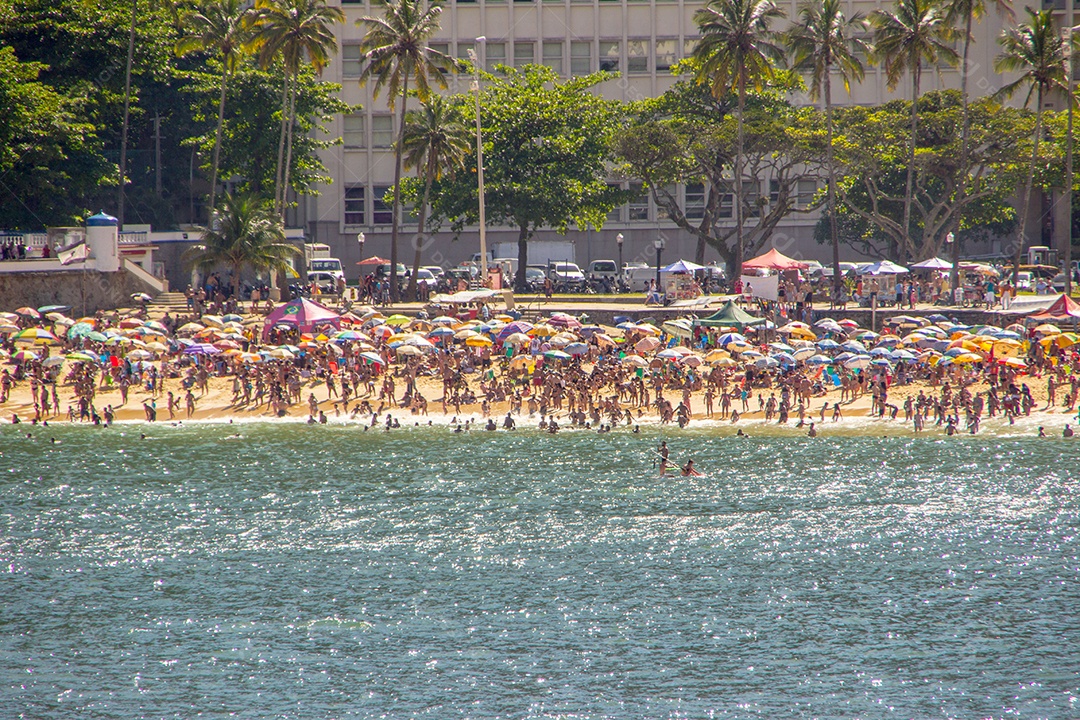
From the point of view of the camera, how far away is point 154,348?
153 ft

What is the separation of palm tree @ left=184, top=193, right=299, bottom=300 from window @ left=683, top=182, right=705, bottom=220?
34439 millimetres

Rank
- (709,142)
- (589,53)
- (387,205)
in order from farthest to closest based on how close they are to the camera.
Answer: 1. (589,53)
2. (387,205)
3. (709,142)

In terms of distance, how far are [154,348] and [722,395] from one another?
20.6 metres

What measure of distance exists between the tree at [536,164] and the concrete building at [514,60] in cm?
1518

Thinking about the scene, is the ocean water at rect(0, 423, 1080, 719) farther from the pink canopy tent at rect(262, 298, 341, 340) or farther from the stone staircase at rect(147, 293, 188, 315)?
the stone staircase at rect(147, 293, 188, 315)

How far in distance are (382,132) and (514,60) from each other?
9.81 meters

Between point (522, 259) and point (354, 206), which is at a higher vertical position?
point (354, 206)

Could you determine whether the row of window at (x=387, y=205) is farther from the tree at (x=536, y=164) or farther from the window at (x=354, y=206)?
the tree at (x=536, y=164)

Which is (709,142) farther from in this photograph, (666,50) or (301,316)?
(301,316)

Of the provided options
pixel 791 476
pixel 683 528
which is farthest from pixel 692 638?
pixel 791 476

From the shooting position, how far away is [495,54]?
3273 inches

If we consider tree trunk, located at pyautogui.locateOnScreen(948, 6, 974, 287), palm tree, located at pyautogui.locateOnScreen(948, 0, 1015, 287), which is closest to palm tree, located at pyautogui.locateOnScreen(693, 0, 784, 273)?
palm tree, located at pyautogui.locateOnScreen(948, 0, 1015, 287)

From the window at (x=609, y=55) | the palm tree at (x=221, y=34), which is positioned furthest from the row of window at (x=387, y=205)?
the palm tree at (x=221, y=34)

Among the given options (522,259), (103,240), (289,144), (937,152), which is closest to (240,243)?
(103,240)
